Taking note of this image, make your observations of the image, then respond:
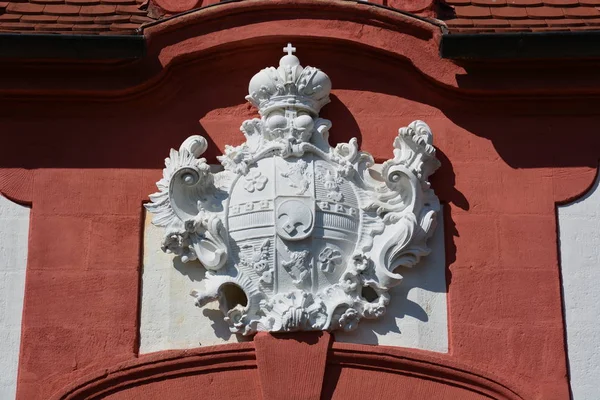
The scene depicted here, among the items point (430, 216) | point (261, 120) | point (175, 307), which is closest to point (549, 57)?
point (430, 216)

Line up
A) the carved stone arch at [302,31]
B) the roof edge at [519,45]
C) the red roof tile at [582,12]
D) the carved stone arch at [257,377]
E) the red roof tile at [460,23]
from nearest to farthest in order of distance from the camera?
1. the carved stone arch at [257,377]
2. the roof edge at [519,45]
3. the carved stone arch at [302,31]
4. the red roof tile at [460,23]
5. the red roof tile at [582,12]

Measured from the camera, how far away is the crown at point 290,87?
8672 millimetres

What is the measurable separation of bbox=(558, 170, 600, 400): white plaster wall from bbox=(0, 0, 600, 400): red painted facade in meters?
0.08

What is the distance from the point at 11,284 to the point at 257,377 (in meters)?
1.56

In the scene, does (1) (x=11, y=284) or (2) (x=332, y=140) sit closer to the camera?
(1) (x=11, y=284)

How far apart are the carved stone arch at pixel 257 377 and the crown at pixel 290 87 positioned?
145 centimetres

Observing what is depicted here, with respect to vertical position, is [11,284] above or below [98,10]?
below

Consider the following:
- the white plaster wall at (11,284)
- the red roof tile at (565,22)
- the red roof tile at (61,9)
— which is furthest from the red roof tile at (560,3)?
the white plaster wall at (11,284)

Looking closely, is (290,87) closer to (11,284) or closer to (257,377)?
(257,377)

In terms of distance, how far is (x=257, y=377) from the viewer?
8250 mm

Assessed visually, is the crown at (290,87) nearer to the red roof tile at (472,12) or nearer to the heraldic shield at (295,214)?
the heraldic shield at (295,214)

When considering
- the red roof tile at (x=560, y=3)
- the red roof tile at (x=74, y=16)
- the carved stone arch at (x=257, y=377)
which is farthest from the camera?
the red roof tile at (x=560, y=3)

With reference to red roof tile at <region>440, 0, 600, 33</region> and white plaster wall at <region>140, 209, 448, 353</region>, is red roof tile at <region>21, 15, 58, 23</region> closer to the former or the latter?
white plaster wall at <region>140, 209, 448, 353</region>

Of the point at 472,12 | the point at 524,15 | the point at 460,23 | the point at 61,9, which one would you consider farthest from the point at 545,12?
the point at 61,9
